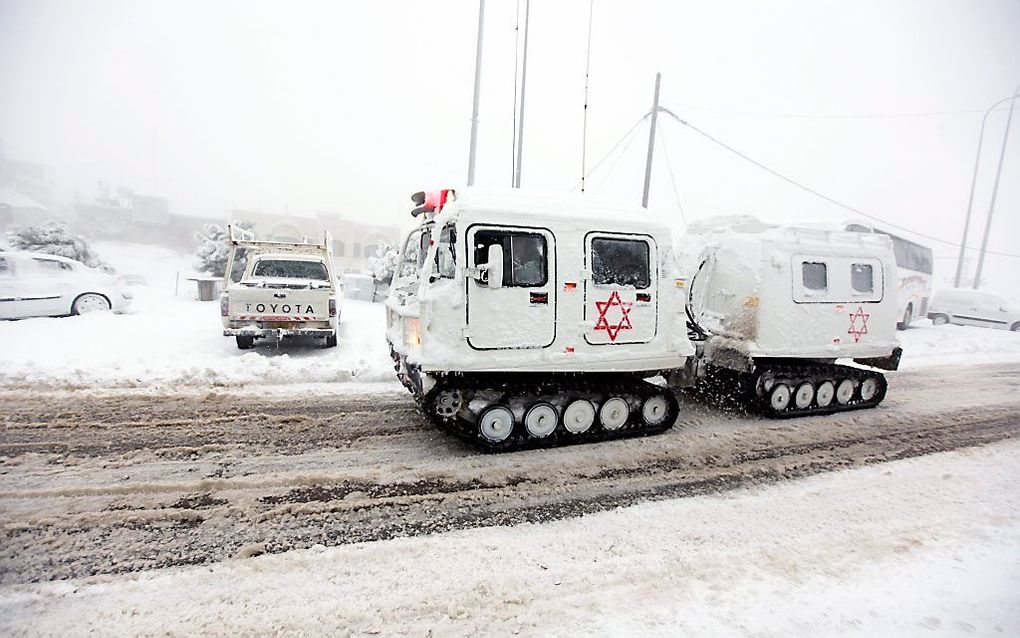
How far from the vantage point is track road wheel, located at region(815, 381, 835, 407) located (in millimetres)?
6953

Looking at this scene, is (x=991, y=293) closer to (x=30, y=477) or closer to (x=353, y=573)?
(x=353, y=573)

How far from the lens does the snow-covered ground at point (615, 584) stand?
2.58 meters

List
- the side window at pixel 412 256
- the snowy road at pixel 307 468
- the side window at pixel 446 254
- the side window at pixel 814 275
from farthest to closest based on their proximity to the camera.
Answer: the side window at pixel 814 275 → the side window at pixel 412 256 → the side window at pixel 446 254 → the snowy road at pixel 307 468

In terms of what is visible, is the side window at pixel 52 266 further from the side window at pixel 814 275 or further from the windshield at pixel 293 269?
the side window at pixel 814 275

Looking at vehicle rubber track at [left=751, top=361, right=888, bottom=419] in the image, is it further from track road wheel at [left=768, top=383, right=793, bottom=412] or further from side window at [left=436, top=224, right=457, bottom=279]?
side window at [left=436, top=224, right=457, bottom=279]

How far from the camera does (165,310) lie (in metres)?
13.4

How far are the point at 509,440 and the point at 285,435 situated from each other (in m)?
2.60

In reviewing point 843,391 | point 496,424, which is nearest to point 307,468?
point 496,424

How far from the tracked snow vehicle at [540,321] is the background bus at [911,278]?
17.4 m

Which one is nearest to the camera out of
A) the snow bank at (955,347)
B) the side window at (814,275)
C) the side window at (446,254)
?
the side window at (446,254)

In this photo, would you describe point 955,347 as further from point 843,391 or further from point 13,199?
point 13,199

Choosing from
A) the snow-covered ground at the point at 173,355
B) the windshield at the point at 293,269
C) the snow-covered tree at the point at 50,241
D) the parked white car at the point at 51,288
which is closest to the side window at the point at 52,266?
the parked white car at the point at 51,288

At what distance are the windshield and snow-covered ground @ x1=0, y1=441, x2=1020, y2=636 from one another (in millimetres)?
8343

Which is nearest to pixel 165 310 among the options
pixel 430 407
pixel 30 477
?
pixel 30 477
